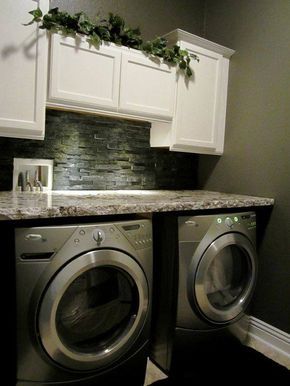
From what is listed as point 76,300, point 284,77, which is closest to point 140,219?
point 76,300

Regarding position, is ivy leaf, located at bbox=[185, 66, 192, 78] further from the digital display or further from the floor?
the floor

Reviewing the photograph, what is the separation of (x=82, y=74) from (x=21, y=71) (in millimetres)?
351

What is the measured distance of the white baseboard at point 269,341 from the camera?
2131 millimetres

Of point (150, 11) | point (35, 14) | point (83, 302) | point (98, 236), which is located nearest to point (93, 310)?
point (83, 302)

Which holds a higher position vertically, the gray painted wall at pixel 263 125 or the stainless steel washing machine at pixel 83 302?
the gray painted wall at pixel 263 125

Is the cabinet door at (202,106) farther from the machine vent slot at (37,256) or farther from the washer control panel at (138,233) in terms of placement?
the machine vent slot at (37,256)

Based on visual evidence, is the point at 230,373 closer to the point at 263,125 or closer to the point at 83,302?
the point at 83,302

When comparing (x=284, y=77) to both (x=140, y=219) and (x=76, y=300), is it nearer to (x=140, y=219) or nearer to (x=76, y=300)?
(x=140, y=219)

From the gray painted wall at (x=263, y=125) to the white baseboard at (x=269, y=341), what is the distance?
52 mm

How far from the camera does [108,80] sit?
2.00 metres

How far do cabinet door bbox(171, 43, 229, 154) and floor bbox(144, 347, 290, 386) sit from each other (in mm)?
1512

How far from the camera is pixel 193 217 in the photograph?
1.89 m

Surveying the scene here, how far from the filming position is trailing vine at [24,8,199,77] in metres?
1.74

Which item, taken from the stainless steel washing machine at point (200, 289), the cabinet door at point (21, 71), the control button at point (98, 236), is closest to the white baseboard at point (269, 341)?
the stainless steel washing machine at point (200, 289)
